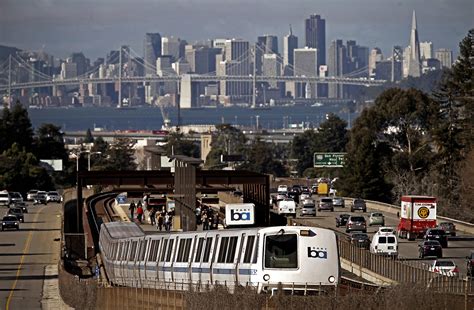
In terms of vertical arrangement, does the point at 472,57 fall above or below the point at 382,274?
above

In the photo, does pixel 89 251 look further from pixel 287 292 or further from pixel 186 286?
pixel 287 292

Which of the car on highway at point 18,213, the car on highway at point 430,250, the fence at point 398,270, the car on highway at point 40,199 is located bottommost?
the car on highway at point 40,199

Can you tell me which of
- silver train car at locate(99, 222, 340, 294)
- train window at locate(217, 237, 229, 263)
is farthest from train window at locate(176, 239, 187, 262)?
train window at locate(217, 237, 229, 263)

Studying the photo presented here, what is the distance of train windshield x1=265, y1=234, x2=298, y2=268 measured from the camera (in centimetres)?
2386

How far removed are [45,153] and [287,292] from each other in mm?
123949

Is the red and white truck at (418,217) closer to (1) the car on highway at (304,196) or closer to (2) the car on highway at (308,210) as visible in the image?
(2) the car on highway at (308,210)

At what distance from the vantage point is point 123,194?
90.7 m

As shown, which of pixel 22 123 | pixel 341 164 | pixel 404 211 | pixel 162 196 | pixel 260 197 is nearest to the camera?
pixel 404 211

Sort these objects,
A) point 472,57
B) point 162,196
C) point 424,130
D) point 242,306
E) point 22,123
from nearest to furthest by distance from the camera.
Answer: point 242,306 < point 162,196 < point 472,57 < point 424,130 < point 22,123

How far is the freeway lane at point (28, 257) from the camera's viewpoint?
140 feet

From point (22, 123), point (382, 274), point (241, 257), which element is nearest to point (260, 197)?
point (382, 274)

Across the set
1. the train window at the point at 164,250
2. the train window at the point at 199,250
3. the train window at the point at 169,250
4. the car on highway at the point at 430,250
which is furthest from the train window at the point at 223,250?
the car on highway at the point at 430,250

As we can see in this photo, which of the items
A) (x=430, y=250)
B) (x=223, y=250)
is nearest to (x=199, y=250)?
(x=223, y=250)

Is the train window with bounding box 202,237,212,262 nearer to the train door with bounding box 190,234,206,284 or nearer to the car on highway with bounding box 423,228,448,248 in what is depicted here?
the train door with bounding box 190,234,206,284
